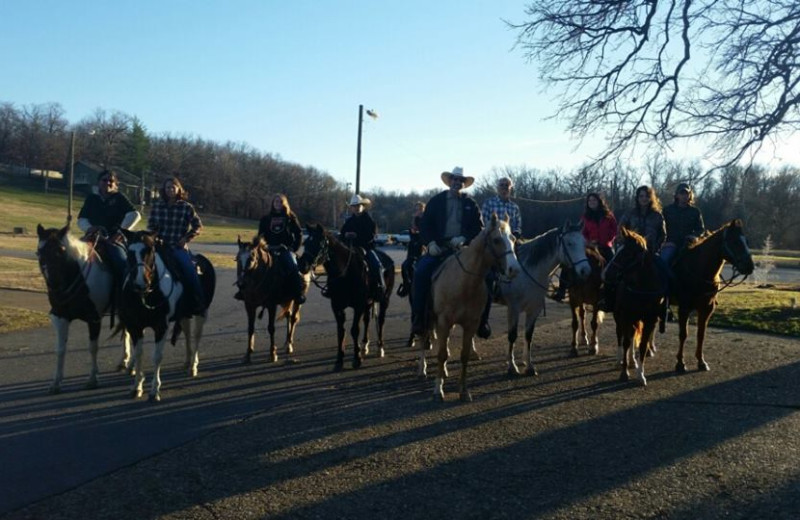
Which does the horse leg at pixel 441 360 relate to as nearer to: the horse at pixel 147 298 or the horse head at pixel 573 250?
the horse head at pixel 573 250

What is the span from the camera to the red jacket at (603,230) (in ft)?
36.6

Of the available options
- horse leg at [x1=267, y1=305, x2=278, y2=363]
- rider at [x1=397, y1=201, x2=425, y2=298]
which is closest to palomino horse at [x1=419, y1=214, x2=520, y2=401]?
horse leg at [x1=267, y1=305, x2=278, y2=363]

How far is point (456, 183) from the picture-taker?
8656mm

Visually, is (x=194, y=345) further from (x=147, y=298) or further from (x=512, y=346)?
(x=512, y=346)

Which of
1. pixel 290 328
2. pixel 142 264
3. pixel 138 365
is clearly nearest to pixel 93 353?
pixel 138 365

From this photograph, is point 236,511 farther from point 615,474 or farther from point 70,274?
point 70,274

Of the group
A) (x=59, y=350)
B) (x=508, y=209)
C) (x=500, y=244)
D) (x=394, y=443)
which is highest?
(x=508, y=209)

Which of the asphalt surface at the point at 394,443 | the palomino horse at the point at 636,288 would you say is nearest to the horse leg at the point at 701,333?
the asphalt surface at the point at 394,443

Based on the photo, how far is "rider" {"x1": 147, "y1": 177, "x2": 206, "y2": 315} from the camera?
8680 millimetres

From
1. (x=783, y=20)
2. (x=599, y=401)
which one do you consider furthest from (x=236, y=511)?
(x=783, y=20)

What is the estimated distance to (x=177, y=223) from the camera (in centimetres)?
911

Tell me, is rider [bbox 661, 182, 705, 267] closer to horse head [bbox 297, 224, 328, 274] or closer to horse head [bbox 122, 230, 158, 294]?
horse head [bbox 297, 224, 328, 274]

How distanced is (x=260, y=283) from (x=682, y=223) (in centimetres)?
673

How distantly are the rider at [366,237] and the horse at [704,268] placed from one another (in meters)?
4.54
